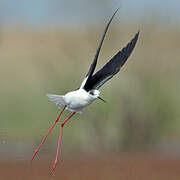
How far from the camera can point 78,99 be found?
7121 millimetres

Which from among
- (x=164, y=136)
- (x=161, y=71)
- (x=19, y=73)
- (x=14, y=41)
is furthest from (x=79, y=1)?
(x=14, y=41)

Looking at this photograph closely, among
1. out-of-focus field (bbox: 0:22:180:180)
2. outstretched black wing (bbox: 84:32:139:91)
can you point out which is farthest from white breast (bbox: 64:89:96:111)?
out-of-focus field (bbox: 0:22:180:180)

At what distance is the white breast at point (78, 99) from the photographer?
708cm

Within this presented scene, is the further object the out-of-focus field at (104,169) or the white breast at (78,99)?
the out-of-focus field at (104,169)

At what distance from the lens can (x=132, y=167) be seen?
344 inches

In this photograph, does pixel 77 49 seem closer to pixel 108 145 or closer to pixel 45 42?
pixel 108 145

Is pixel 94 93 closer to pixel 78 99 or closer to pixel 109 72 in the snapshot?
pixel 78 99

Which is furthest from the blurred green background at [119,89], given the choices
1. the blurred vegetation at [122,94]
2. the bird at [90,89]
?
the bird at [90,89]

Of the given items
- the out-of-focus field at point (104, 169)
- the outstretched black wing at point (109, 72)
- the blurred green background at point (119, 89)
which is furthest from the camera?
the blurred green background at point (119, 89)

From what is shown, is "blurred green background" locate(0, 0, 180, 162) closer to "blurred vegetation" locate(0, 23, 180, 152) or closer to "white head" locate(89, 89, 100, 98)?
"blurred vegetation" locate(0, 23, 180, 152)

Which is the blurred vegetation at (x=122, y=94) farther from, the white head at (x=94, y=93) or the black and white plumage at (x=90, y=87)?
the white head at (x=94, y=93)

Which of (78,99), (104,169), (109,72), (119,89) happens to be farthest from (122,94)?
(78,99)

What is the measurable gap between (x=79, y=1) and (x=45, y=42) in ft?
21.4

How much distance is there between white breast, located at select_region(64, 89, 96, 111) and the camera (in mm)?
7076
